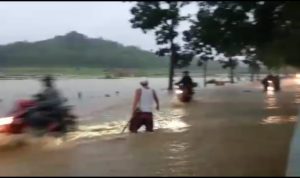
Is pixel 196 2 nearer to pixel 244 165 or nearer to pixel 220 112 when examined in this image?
pixel 244 165

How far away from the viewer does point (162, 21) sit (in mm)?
3014

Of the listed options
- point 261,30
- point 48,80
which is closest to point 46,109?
point 48,80

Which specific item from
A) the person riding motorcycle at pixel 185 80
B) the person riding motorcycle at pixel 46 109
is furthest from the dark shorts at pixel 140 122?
the person riding motorcycle at pixel 185 80

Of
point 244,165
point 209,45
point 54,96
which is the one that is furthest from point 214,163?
point 54,96

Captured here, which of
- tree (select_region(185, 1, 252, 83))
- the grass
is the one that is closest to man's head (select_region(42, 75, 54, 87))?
the grass

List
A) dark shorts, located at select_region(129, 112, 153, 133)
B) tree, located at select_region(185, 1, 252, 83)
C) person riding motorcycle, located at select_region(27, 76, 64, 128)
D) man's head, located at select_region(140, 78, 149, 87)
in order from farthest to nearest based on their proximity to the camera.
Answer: dark shorts, located at select_region(129, 112, 153, 133)
person riding motorcycle, located at select_region(27, 76, 64, 128)
man's head, located at select_region(140, 78, 149, 87)
tree, located at select_region(185, 1, 252, 83)

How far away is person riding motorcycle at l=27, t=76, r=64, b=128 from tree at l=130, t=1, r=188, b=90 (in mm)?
780

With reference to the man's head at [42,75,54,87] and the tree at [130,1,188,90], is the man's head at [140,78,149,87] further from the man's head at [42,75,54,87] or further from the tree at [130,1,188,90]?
the man's head at [42,75,54,87]

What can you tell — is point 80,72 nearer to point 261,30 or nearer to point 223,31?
point 223,31

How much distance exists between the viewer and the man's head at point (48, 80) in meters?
3.04

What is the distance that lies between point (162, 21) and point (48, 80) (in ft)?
2.42

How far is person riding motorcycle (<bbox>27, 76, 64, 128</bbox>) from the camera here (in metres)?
3.69

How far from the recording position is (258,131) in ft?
13.3

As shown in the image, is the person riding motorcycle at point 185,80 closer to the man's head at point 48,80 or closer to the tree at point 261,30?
the tree at point 261,30
